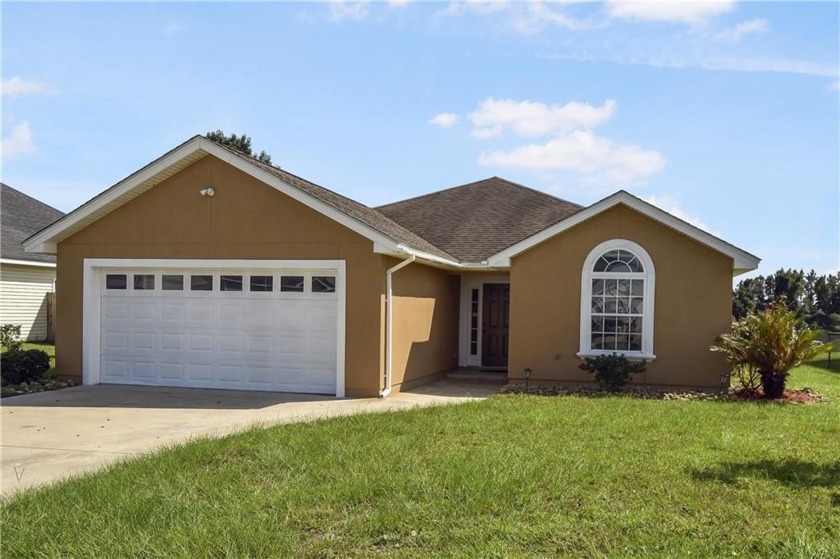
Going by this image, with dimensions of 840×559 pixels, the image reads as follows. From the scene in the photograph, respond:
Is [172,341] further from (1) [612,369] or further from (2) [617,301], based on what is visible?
(2) [617,301]

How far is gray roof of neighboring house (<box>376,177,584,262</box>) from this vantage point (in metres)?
17.6

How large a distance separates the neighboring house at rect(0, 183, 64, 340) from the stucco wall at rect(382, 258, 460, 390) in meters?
12.8

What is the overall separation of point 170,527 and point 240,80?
9.89 meters

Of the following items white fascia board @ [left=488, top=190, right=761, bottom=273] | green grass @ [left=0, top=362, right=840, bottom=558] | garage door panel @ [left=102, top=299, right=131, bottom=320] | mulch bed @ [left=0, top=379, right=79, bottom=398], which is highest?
white fascia board @ [left=488, top=190, right=761, bottom=273]

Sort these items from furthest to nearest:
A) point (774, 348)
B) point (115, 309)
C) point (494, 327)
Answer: point (494, 327), point (115, 309), point (774, 348)

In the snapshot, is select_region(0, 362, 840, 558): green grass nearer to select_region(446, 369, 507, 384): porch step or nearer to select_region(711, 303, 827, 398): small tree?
select_region(711, 303, 827, 398): small tree

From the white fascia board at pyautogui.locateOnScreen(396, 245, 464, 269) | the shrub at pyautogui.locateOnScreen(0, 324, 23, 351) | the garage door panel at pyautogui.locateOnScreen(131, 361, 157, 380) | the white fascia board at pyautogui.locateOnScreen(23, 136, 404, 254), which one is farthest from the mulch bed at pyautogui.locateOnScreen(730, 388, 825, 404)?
the shrub at pyautogui.locateOnScreen(0, 324, 23, 351)

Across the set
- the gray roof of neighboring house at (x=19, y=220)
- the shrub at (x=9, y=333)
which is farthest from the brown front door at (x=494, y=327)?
the shrub at (x=9, y=333)

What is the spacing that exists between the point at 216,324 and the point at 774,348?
10231 millimetres

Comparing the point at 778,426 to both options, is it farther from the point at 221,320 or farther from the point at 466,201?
the point at 466,201

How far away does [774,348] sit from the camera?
12.4m

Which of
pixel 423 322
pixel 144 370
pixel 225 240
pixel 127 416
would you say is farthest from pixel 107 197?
pixel 423 322

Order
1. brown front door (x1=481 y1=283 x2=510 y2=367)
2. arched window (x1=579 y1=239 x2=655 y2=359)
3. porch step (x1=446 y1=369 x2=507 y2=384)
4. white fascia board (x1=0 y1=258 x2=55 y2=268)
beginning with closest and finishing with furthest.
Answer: arched window (x1=579 y1=239 x2=655 y2=359)
porch step (x1=446 y1=369 x2=507 y2=384)
brown front door (x1=481 y1=283 x2=510 y2=367)
white fascia board (x1=0 y1=258 x2=55 y2=268)

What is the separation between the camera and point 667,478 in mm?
6480
